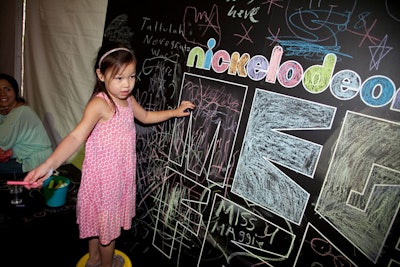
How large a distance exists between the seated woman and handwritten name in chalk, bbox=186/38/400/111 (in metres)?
2.19

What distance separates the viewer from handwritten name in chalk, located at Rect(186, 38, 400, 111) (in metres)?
0.97

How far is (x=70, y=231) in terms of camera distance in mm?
2172

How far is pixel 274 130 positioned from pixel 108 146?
101 centimetres

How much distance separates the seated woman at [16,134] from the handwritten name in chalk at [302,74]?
2.19 m

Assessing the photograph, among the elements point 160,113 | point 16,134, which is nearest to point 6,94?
point 16,134

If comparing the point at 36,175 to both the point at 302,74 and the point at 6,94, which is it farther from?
the point at 6,94

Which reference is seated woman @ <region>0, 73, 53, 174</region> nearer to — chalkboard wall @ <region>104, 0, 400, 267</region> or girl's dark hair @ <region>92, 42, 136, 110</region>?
chalkboard wall @ <region>104, 0, 400, 267</region>

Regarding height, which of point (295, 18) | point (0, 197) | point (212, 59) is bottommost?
point (0, 197)

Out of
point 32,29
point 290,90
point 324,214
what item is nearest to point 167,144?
point 290,90

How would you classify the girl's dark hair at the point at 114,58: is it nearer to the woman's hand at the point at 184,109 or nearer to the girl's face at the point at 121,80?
the girl's face at the point at 121,80

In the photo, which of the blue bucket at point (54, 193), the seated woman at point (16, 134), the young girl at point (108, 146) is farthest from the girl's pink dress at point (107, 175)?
the seated woman at point (16, 134)

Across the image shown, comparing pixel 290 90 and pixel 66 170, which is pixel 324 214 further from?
pixel 66 170

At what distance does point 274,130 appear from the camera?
1.26 metres

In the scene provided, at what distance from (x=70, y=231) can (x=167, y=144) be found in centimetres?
131
